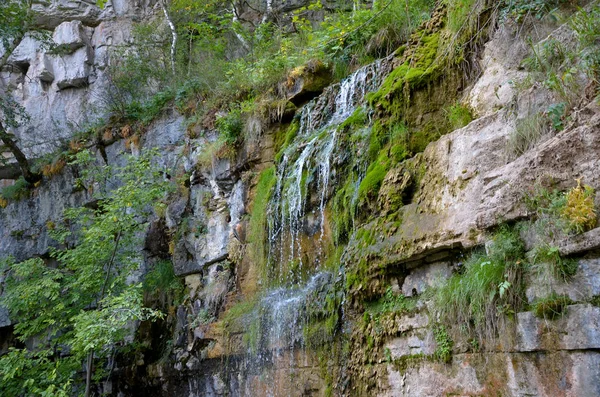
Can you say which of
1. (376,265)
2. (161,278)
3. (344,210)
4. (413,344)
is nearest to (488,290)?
(413,344)

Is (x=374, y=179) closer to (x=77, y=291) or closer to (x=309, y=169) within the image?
(x=309, y=169)

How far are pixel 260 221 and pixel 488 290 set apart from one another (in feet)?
15.4

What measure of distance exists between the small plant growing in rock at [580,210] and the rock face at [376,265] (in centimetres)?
8

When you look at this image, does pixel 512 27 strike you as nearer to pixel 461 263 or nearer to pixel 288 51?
pixel 461 263

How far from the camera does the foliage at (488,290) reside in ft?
12.0

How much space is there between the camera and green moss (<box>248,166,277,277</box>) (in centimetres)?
787

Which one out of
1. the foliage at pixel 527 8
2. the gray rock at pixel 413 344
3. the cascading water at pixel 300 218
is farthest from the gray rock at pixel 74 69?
the gray rock at pixel 413 344

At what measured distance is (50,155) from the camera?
14430mm

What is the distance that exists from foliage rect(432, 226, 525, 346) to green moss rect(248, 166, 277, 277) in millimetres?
4100

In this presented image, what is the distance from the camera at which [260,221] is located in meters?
8.02

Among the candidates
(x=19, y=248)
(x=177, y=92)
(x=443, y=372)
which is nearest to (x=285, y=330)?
(x=443, y=372)

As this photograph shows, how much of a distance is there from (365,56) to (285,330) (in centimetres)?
503

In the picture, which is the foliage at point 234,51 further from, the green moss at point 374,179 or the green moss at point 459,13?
the green moss at point 374,179

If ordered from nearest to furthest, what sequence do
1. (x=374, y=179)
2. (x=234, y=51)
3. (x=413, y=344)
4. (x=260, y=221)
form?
1. (x=413, y=344)
2. (x=374, y=179)
3. (x=260, y=221)
4. (x=234, y=51)
